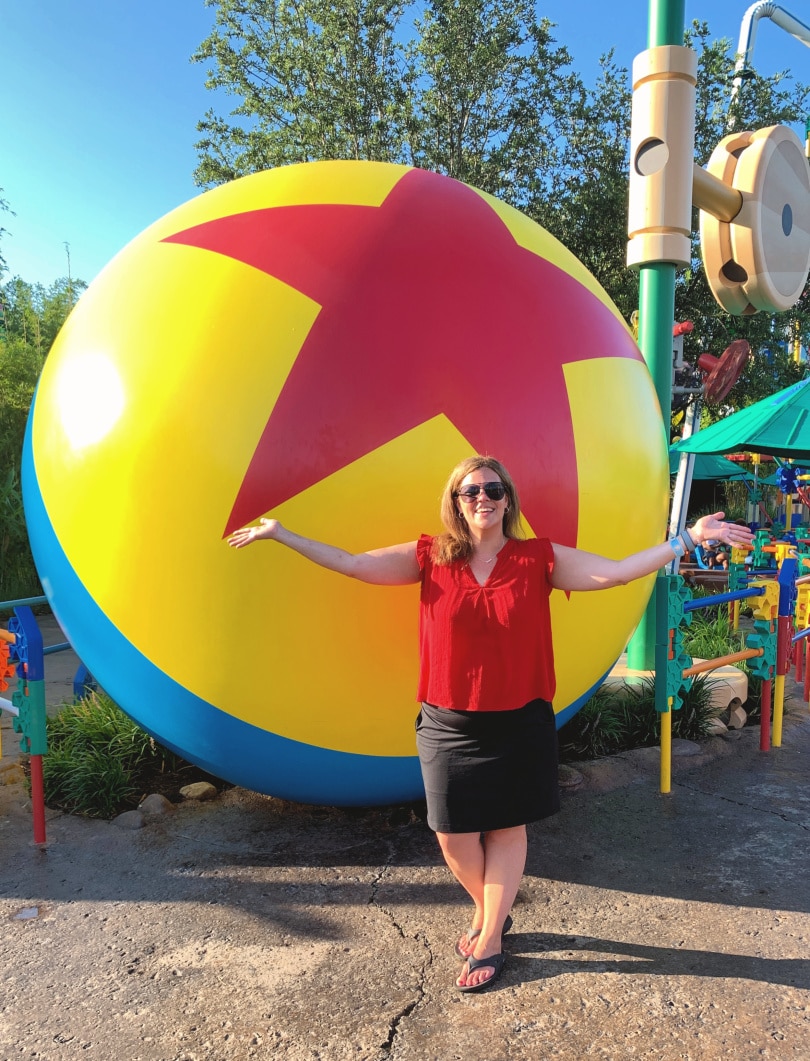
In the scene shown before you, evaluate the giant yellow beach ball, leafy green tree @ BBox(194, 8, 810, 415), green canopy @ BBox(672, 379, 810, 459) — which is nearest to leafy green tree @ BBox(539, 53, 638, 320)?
leafy green tree @ BBox(194, 8, 810, 415)

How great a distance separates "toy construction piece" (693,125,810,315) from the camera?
579 centimetres

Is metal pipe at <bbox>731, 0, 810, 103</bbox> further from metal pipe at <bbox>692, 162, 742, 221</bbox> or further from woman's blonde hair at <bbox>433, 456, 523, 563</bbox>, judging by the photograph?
woman's blonde hair at <bbox>433, 456, 523, 563</bbox>

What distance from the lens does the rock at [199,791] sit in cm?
377

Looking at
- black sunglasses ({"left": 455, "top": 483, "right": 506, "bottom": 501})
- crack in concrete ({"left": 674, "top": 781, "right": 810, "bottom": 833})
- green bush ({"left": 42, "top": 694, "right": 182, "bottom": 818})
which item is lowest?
crack in concrete ({"left": 674, "top": 781, "right": 810, "bottom": 833})

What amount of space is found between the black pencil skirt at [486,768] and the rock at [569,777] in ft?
5.44

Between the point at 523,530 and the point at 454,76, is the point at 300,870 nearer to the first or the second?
the point at 523,530

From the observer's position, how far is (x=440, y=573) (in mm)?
2408

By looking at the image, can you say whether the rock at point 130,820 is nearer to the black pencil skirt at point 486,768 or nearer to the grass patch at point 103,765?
the grass patch at point 103,765

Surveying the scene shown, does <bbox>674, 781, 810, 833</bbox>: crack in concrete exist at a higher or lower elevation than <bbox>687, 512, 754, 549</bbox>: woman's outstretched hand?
lower

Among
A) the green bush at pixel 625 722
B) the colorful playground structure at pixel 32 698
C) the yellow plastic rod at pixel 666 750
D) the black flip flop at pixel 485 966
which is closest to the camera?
the black flip flop at pixel 485 966

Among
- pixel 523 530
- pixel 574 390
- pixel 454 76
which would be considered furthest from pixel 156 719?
pixel 454 76

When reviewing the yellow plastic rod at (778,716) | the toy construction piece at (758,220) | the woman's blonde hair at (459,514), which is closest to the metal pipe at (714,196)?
the toy construction piece at (758,220)

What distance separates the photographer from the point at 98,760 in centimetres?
384

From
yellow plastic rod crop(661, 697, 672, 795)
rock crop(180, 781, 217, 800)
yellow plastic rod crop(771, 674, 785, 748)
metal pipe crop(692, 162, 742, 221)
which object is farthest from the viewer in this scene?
metal pipe crop(692, 162, 742, 221)
